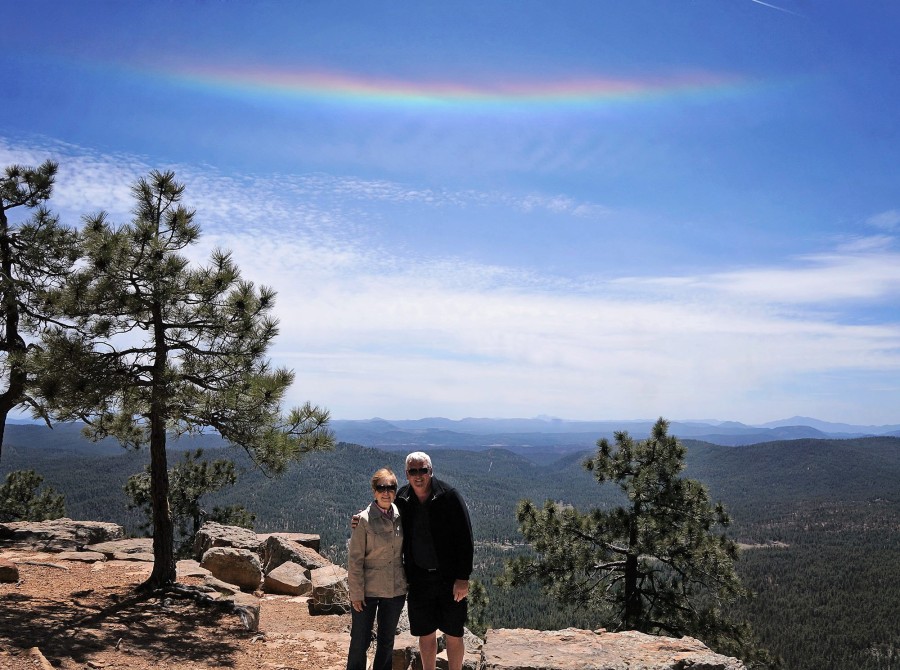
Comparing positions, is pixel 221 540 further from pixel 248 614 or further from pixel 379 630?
pixel 379 630

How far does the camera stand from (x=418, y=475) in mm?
4902

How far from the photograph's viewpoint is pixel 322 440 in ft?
29.7

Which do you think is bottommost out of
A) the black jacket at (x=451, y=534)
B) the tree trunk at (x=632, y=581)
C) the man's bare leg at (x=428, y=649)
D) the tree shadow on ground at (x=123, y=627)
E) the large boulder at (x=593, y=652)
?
the tree trunk at (x=632, y=581)

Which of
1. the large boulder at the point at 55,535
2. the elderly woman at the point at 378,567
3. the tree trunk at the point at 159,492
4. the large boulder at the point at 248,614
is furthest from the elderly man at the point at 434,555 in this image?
the large boulder at the point at 55,535

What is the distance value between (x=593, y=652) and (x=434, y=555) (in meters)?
2.48

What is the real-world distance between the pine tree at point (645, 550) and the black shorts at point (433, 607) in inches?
366

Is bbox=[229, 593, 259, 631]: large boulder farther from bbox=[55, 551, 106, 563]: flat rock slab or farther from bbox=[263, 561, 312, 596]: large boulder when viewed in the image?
bbox=[55, 551, 106, 563]: flat rock slab

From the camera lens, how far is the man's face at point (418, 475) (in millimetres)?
4902

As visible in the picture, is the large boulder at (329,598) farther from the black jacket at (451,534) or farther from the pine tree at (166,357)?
the black jacket at (451,534)

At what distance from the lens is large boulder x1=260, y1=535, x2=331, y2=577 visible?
13078 mm

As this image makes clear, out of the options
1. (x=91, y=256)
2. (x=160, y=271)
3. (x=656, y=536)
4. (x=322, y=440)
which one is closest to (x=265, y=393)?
(x=322, y=440)

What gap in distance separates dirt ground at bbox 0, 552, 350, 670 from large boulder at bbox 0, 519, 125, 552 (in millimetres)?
2682

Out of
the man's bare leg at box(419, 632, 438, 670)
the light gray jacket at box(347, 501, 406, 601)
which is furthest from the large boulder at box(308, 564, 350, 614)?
the light gray jacket at box(347, 501, 406, 601)

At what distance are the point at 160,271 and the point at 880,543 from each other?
18726 centimetres
